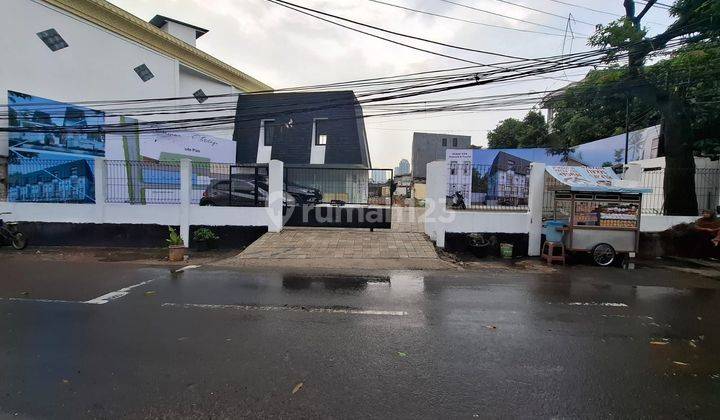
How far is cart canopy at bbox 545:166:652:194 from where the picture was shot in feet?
29.7

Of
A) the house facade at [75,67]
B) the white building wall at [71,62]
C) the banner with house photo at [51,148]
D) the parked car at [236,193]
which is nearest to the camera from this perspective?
the parked car at [236,193]

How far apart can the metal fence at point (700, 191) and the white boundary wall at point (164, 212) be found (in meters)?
11.2

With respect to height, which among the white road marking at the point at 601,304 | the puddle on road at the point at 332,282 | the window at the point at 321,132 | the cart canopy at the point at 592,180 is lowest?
the puddle on road at the point at 332,282

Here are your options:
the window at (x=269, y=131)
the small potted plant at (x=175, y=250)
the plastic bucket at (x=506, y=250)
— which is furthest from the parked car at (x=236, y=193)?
the window at (x=269, y=131)

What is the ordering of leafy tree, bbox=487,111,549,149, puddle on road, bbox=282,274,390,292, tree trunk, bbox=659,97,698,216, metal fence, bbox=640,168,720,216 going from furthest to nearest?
1. leafy tree, bbox=487,111,549,149
2. metal fence, bbox=640,168,720,216
3. tree trunk, bbox=659,97,698,216
4. puddle on road, bbox=282,274,390,292

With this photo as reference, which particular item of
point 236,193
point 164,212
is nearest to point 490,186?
point 236,193

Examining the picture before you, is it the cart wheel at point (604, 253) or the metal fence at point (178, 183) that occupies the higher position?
the metal fence at point (178, 183)

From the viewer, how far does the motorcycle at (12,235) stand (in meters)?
11.4

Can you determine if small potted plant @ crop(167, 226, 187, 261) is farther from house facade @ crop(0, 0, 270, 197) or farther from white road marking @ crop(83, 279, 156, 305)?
house facade @ crop(0, 0, 270, 197)

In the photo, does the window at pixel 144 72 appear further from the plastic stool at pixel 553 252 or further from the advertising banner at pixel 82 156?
the plastic stool at pixel 553 252

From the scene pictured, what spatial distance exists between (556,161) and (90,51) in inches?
1093

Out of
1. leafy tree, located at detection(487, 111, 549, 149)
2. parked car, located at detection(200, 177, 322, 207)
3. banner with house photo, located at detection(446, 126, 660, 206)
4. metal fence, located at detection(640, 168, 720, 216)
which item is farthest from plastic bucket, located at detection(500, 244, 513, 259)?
leafy tree, located at detection(487, 111, 549, 149)

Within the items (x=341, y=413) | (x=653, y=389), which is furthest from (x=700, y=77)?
(x=341, y=413)

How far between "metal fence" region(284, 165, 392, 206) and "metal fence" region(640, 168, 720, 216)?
26.1 ft
